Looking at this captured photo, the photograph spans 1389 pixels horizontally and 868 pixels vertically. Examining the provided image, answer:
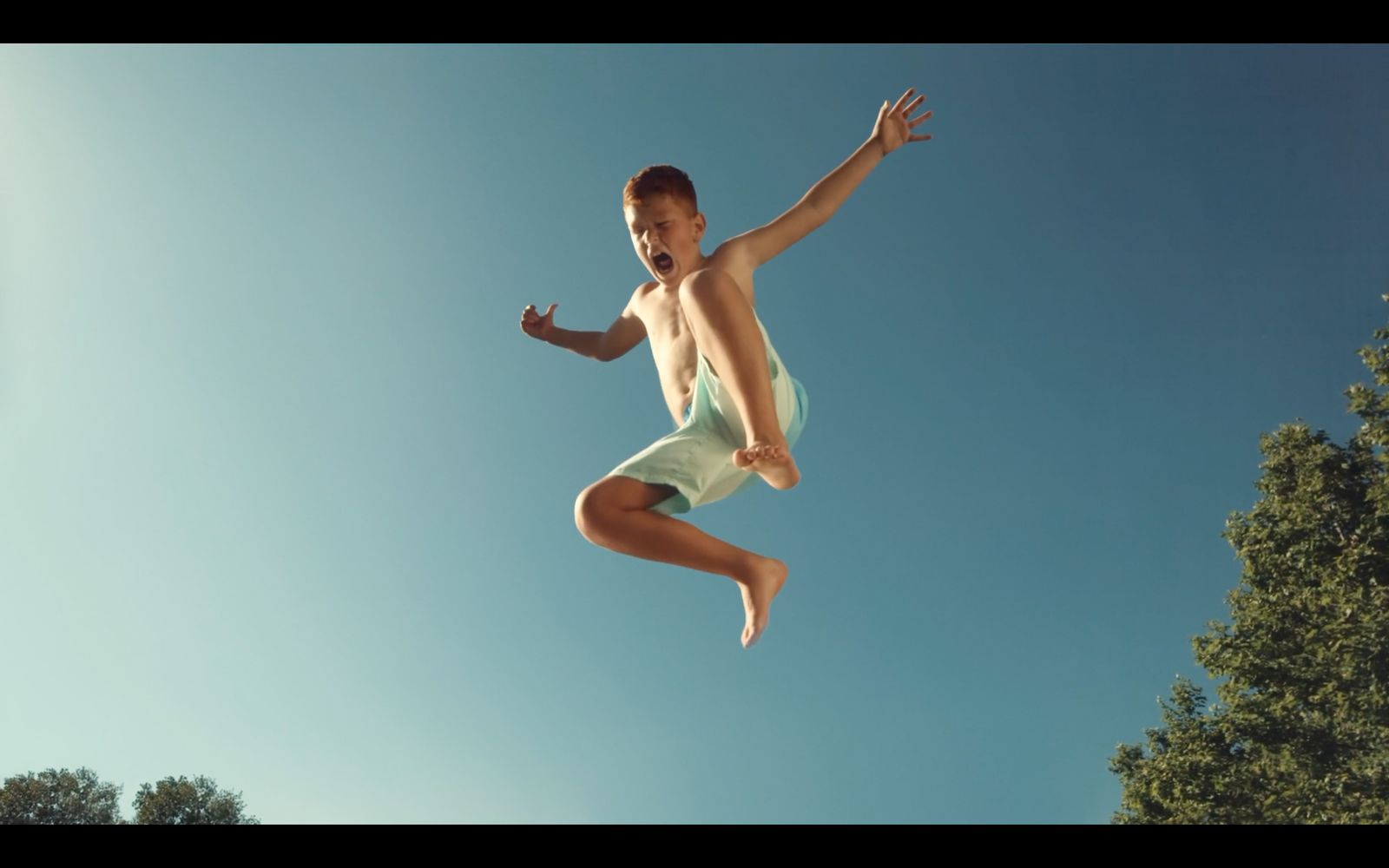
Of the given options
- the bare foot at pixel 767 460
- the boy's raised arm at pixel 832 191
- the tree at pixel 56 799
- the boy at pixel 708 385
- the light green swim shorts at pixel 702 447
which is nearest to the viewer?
the bare foot at pixel 767 460

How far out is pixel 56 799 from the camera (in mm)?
18891

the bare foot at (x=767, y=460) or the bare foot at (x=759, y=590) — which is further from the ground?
the bare foot at (x=767, y=460)

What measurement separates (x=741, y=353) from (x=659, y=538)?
0.69 meters

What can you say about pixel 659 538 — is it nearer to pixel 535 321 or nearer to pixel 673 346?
pixel 673 346

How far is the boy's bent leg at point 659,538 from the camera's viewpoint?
3289 mm

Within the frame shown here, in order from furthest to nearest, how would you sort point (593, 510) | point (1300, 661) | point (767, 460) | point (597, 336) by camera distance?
point (1300, 661) < point (597, 336) < point (593, 510) < point (767, 460)

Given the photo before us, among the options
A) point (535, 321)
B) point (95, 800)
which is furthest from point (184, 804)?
point (535, 321)

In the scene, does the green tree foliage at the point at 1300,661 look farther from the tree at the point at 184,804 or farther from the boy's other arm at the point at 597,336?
the tree at the point at 184,804

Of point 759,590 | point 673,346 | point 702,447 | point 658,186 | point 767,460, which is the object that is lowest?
point 759,590

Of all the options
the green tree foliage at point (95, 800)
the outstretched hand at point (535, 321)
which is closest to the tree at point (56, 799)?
the green tree foliage at point (95, 800)

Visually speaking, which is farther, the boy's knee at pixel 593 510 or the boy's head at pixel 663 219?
the boy's head at pixel 663 219

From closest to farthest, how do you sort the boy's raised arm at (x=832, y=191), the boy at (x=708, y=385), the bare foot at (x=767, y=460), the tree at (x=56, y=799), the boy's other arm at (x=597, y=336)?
1. the bare foot at (x=767, y=460)
2. the boy at (x=708, y=385)
3. the boy's raised arm at (x=832, y=191)
4. the boy's other arm at (x=597, y=336)
5. the tree at (x=56, y=799)

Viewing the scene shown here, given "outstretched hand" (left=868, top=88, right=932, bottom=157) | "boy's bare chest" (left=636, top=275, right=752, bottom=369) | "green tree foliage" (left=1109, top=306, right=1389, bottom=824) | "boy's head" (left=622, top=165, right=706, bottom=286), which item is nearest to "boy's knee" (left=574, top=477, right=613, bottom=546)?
"boy's bare chest" (left=636, top=275, right=752, bottom=369)
